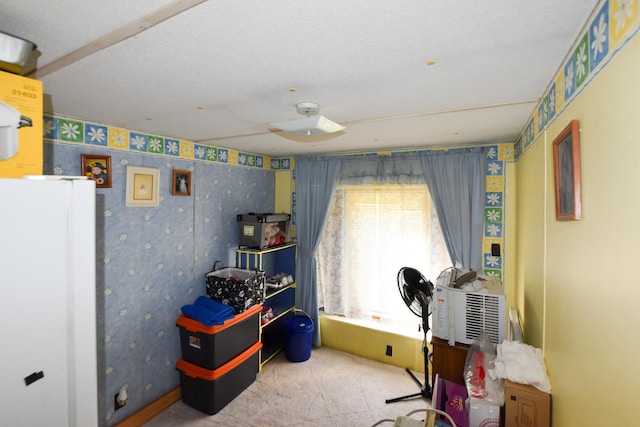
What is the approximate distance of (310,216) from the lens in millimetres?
3742

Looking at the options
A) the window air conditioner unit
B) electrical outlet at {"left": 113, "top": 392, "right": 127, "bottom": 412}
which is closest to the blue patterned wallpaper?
electrical outlet at {"left": 113, "top": 392, "right": 127, "bottom": 412}

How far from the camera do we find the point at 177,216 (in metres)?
2.85

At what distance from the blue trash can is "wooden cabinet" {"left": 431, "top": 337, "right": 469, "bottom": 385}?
161cm

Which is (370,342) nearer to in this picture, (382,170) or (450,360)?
(450,360)

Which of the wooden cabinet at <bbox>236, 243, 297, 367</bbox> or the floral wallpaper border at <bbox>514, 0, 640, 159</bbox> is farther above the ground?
the floral wallpaper border at <bbox>514, 0, 640, 159</bbox>

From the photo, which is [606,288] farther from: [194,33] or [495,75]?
[194,33]

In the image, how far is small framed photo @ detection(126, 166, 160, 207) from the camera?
2.45 m

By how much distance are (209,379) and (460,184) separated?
288cm

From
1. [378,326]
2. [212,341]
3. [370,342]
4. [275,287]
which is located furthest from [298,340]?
[212,341]

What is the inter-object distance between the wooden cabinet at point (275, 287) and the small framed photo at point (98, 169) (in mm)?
1457

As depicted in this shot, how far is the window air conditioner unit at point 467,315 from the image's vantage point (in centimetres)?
202

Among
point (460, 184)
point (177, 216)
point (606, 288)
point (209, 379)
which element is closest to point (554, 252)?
point (606, 288)

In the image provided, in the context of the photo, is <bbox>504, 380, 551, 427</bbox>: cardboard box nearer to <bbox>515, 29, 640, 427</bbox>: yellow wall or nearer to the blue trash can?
<bbox>515, 29, 640, 427</bbox>: yellow wall

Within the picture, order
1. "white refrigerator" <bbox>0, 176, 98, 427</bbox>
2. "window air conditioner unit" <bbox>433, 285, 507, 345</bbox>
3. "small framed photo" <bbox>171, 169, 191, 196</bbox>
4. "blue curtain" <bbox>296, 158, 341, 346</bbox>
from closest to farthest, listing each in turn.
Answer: "white refrigerator" <bbox>0, 176, 98, 427</bbox>, "window air conditioner unit" <bbox>433, 285, 507, 345</bbox>, "small framed photo" <bbox>171, 169, 191, 196</bbox>, "blue curtain" <bbox>296, 158, 341, 346</bbox>
